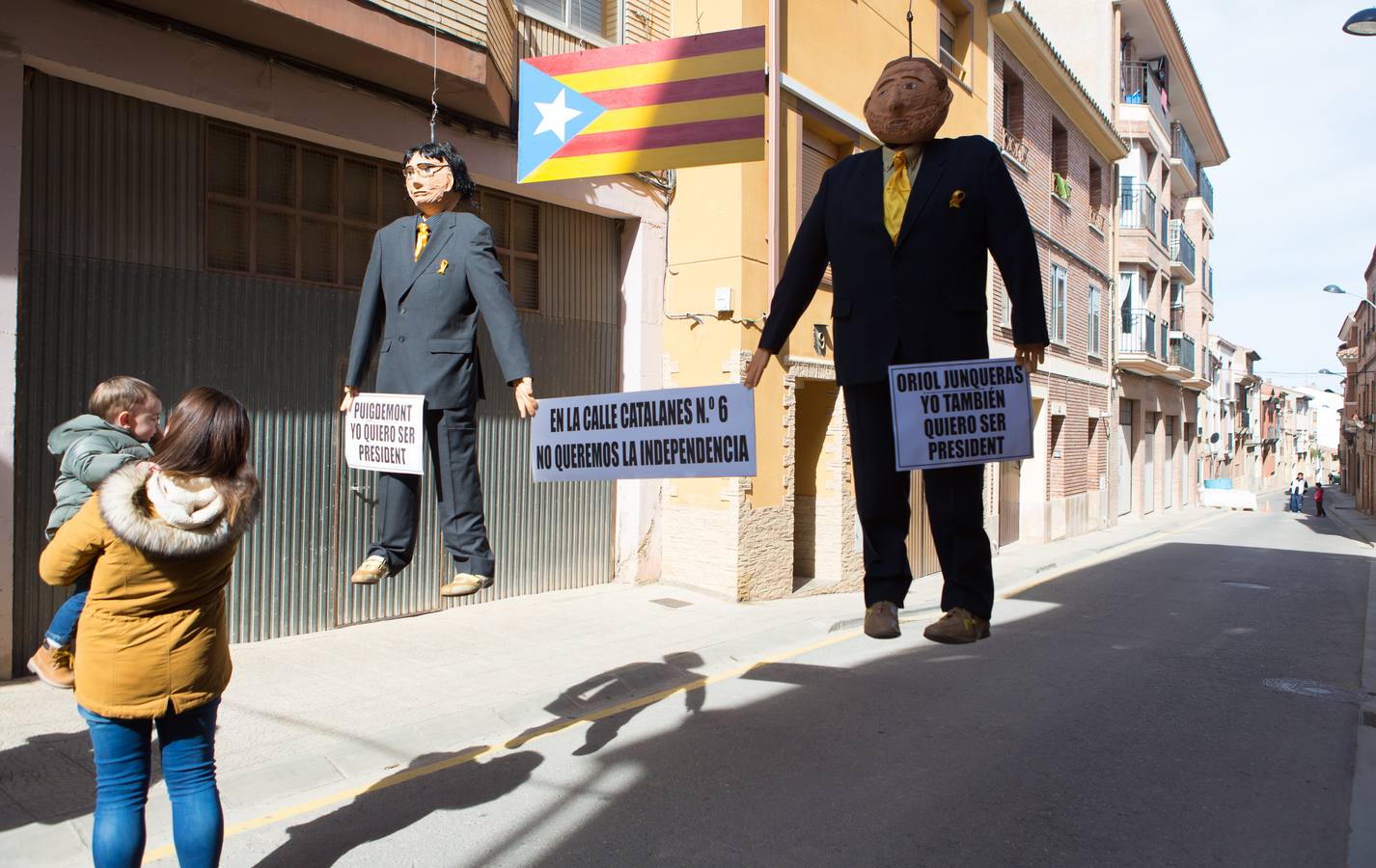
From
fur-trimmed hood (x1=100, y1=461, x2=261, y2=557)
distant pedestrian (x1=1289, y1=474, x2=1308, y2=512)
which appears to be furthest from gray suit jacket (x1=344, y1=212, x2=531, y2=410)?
distant pedestrian (x1=1289, y1=474, x2=1308, y2=512)

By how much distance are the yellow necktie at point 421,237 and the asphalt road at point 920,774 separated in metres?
2.69

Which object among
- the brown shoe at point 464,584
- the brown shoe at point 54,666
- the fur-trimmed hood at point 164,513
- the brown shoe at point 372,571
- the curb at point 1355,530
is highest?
the fur-trimmed hood at point 164,513

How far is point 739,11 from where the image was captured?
1087 centimetres

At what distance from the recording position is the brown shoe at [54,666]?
3.47 m

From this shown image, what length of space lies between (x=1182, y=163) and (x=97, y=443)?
3768 cm

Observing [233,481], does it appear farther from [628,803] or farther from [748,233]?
[748,233]

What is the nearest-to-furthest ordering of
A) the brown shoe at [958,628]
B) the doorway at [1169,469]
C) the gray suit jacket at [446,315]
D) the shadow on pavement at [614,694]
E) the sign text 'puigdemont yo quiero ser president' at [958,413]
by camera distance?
the sign text 'puigdemont yo quiero ser president' at [958,413], the brown shoe at [958,628], the gray suit jacket at [446,315], the shadow on pavement at [614,694], the doorway at [1169,469]

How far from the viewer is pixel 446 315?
3.43m

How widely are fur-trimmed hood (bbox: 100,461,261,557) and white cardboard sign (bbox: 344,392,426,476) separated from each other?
1.58 feet

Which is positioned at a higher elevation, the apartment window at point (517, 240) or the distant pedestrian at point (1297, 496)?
the apartment window at point (517, 240)

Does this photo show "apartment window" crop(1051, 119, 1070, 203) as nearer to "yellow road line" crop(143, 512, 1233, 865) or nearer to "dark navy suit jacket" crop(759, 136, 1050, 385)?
"yellow road line" crop(143, 512, 1233, 865)

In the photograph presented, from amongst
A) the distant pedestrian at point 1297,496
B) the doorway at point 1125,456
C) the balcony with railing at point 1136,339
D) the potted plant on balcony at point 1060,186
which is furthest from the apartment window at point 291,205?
the distant pedestrian at point 1297,496

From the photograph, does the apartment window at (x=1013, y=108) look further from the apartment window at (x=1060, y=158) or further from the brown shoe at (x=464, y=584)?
the brown shoe at (x=464, y=584)

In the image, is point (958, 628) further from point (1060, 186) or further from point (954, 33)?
point (1060, 186)
